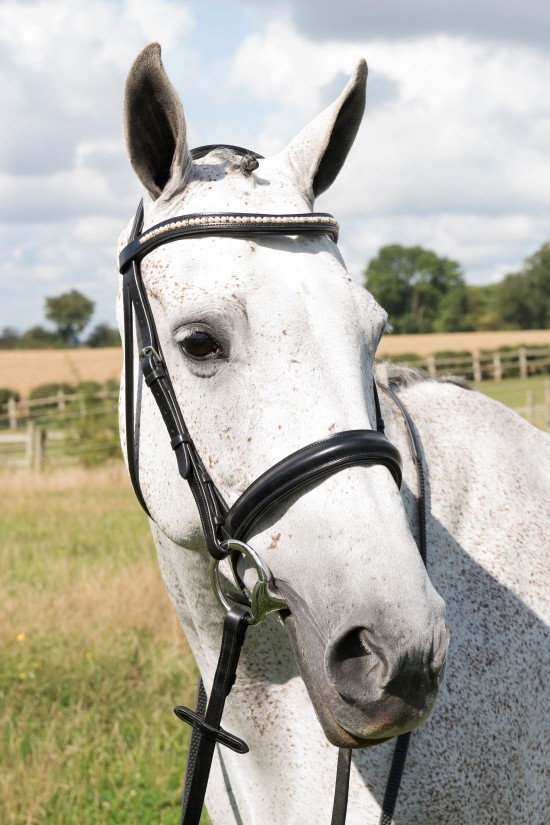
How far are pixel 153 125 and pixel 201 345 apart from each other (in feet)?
2.48

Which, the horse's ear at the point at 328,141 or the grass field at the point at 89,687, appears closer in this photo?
the horse's ear at the point at 328,141

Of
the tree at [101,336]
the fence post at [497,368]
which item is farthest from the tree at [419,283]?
the fence post at [497,368]

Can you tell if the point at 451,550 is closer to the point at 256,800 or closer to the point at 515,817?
the point at 515,817

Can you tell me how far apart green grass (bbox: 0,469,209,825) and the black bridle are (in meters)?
2.45

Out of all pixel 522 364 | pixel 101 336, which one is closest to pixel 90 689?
pixel 522 364

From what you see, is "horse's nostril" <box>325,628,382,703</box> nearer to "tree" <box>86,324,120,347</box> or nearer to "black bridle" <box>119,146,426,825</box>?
"black bridle" <box>119,146,426,825</box>

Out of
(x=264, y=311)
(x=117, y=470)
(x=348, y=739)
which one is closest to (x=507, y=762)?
(x=348, y=739)

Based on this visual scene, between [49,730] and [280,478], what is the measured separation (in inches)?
160

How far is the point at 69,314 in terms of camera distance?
91.2 metres

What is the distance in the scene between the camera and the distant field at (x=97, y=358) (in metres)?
48.9

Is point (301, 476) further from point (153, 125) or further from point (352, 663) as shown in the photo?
point (153, 125)

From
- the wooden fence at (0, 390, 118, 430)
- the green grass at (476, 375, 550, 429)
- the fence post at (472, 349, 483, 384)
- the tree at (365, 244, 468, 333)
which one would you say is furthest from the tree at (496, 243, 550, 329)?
the wooden fence at (0, 390, 118, 430)

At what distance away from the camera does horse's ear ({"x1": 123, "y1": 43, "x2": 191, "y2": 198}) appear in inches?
89.3

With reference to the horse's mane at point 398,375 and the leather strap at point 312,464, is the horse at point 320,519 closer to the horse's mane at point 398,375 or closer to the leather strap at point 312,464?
the leather strap at point 312,464
